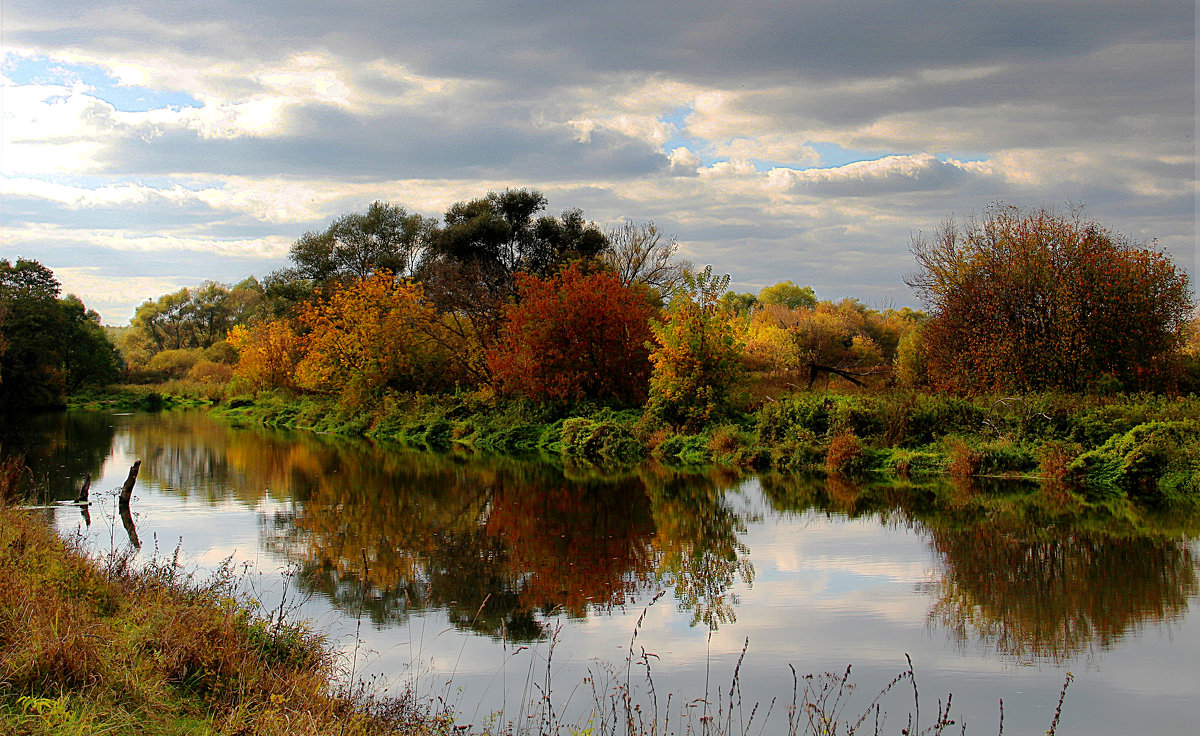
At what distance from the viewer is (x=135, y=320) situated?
336ft

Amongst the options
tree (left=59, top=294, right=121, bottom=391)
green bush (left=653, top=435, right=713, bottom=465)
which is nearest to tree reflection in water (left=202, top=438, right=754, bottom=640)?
green bush (left=653, top=435, right=713, bottom=465)

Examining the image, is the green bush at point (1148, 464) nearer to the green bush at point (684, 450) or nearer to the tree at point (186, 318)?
the green bush at point (684, 450)

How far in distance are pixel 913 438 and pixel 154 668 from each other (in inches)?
777

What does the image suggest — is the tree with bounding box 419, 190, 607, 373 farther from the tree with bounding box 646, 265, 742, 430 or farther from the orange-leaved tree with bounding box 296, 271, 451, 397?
the tree with bounding box 646, 265, 742, 430

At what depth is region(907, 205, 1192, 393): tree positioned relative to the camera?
23984 millimetres

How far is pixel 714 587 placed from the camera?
11.8m

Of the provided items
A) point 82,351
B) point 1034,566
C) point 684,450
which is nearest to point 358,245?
point 82,351

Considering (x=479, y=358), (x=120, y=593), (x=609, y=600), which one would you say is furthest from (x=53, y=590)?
(x=479, y=358)

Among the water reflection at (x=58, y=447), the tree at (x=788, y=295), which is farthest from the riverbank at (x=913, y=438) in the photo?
the tree at (x=788, y=295)

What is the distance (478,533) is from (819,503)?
706 cm

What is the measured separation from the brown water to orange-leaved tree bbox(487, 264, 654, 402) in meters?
10.5

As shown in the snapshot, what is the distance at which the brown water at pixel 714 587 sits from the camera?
8.15 m

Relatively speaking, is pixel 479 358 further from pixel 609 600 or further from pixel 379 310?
pixel 609 600

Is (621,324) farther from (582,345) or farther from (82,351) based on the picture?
(82,351)
